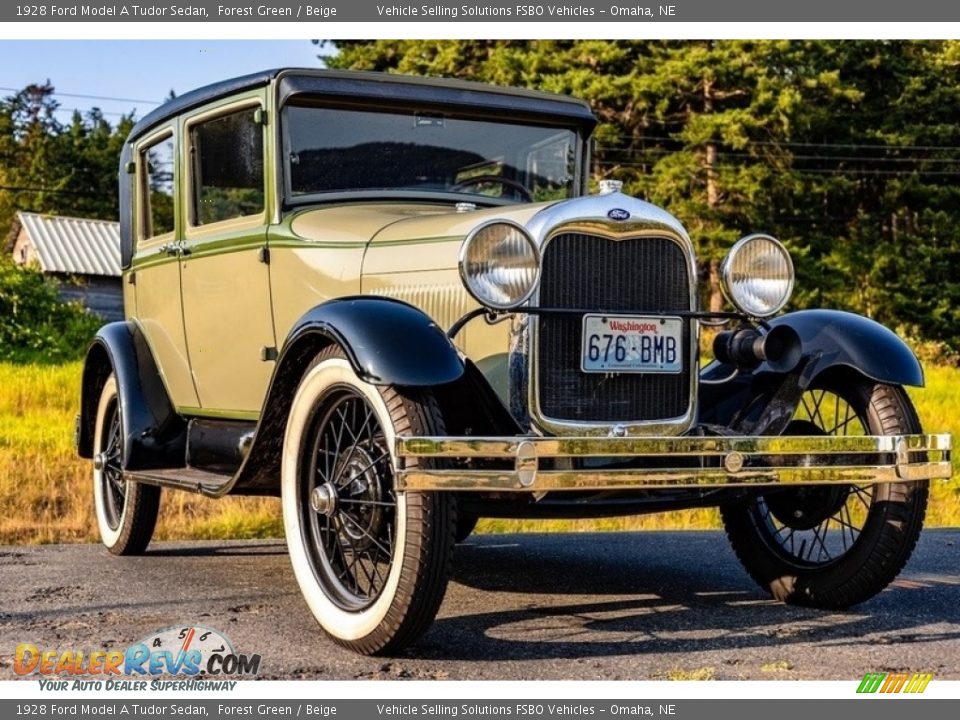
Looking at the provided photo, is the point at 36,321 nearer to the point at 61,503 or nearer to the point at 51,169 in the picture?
the point at 61,503

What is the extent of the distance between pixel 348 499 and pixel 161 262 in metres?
2.80

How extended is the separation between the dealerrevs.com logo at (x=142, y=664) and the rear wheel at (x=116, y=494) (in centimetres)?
237

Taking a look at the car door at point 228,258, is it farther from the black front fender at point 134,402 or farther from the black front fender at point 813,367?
the black front fender at point 813,367

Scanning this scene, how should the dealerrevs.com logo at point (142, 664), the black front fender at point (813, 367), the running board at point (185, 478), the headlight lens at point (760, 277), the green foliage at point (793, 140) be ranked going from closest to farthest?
the dealerrevs.com logo at point (142, 664) → the headlight lens at point (760, 277) → the black front fender at point (813, 367) → the running board at point (185, 478) → the green foliage at point (793, 140)

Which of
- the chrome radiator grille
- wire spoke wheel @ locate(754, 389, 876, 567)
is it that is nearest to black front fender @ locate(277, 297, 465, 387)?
the chrome radiator grille

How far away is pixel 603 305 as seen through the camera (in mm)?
4695

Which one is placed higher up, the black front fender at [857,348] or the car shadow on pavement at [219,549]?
A: the black front fender at [857,348]

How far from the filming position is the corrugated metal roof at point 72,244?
36.6m

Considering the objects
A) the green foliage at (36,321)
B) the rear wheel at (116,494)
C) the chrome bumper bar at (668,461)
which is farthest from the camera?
the green foliage at (36,321)

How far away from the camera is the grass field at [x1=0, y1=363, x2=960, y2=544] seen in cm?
866

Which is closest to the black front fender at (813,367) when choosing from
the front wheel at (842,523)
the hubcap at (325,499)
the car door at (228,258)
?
the front wheel at (842,523)

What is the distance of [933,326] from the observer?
3244cm

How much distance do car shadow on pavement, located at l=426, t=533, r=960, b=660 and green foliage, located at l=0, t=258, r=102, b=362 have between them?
19.1 meters

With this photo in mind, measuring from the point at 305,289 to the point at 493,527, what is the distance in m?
4.53
